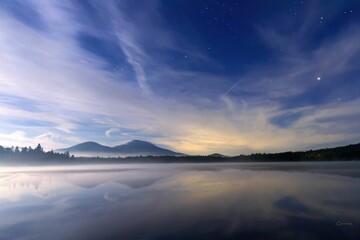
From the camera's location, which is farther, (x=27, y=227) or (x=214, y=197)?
(x=214, y=197)

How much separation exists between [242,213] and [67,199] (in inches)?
597

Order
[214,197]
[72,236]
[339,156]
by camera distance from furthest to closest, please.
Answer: [339,156], [214,197], [72,236]

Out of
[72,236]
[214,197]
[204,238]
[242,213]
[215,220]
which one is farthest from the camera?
[214,197]

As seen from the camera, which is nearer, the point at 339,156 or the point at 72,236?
the point at 72,236

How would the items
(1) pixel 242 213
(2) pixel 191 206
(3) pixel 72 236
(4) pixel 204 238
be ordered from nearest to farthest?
(4) pixel 204 238, (3) pixel 72 236, (1) pixel 242 213, (2) pixel 191 206

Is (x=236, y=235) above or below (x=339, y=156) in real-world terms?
below

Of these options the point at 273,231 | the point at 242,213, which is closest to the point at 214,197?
the point at 242,213

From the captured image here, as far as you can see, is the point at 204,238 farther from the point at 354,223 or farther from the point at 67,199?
the point at 67,199

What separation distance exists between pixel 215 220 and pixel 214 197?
7721 mm

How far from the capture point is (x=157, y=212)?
616 inches

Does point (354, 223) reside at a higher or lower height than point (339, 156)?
lower

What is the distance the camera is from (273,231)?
11.3 metres

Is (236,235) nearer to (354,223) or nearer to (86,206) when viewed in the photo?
(354,223)

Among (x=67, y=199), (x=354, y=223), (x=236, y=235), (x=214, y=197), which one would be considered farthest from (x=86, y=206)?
(x=354, y=223)
